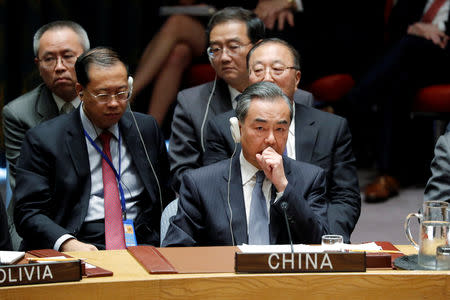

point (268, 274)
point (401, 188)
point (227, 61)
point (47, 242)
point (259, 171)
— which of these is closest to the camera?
point (268, 274)

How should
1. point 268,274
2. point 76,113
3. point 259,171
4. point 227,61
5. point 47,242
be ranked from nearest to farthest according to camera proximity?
point 268,274 < point 259,171 < point 47,242 < point 76,113 < point 227,61

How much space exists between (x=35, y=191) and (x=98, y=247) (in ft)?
1.01

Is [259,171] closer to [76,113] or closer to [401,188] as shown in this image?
[76,113]

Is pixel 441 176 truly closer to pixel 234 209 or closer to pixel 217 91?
pixel 234 209

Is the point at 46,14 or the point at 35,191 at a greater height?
the point at 46,14

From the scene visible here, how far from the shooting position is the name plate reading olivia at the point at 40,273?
1.95 m

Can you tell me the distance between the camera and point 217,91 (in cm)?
364

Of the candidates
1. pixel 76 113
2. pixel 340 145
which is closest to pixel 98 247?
pixel 76 113

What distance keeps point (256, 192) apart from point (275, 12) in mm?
2506

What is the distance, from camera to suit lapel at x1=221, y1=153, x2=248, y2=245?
2.63 metres

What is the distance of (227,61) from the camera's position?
11.8 feet

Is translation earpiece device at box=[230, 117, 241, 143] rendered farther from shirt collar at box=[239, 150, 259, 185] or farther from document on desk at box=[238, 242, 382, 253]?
document on desk at box=[238, 242, 382, 253]

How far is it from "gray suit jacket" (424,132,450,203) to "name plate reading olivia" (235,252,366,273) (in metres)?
0.81

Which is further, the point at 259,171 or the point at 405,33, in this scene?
the point at 405,33
